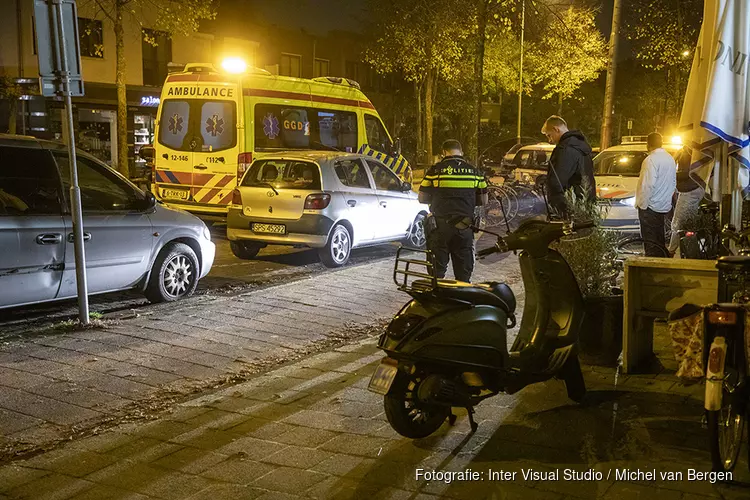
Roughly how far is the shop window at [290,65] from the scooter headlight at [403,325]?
38.0m

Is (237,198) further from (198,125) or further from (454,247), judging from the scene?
(454,247)

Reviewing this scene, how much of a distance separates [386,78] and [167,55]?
21254 millimetres

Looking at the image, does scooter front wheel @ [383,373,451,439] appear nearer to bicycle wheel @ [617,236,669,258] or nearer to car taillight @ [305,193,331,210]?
bicycle wheel @ [617,236,669,258]


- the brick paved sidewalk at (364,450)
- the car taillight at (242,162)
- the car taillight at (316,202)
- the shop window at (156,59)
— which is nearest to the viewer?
the brick paved sidewalk at (364,450)

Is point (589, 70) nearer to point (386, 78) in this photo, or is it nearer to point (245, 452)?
point (386, 78)

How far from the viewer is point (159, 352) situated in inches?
274

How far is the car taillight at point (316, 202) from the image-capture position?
11586mm

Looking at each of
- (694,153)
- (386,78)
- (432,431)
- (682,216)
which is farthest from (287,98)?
(386,78)

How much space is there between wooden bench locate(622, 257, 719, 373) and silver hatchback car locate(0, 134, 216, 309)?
199 inches

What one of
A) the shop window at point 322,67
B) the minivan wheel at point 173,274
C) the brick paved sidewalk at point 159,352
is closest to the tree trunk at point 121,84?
the minivan wheel at point 173,274

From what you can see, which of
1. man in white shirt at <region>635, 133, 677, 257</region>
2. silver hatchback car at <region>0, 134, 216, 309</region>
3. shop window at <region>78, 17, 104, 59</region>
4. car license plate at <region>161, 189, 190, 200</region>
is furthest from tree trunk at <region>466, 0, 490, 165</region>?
shop window at <region>78, 17, 104, 59</region>

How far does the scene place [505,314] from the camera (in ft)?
16.7

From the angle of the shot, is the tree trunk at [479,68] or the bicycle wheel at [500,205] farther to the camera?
the tree trunk at [479,68]

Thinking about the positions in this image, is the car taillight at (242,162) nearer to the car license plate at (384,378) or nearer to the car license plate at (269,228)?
the car license plate at (269,228)
